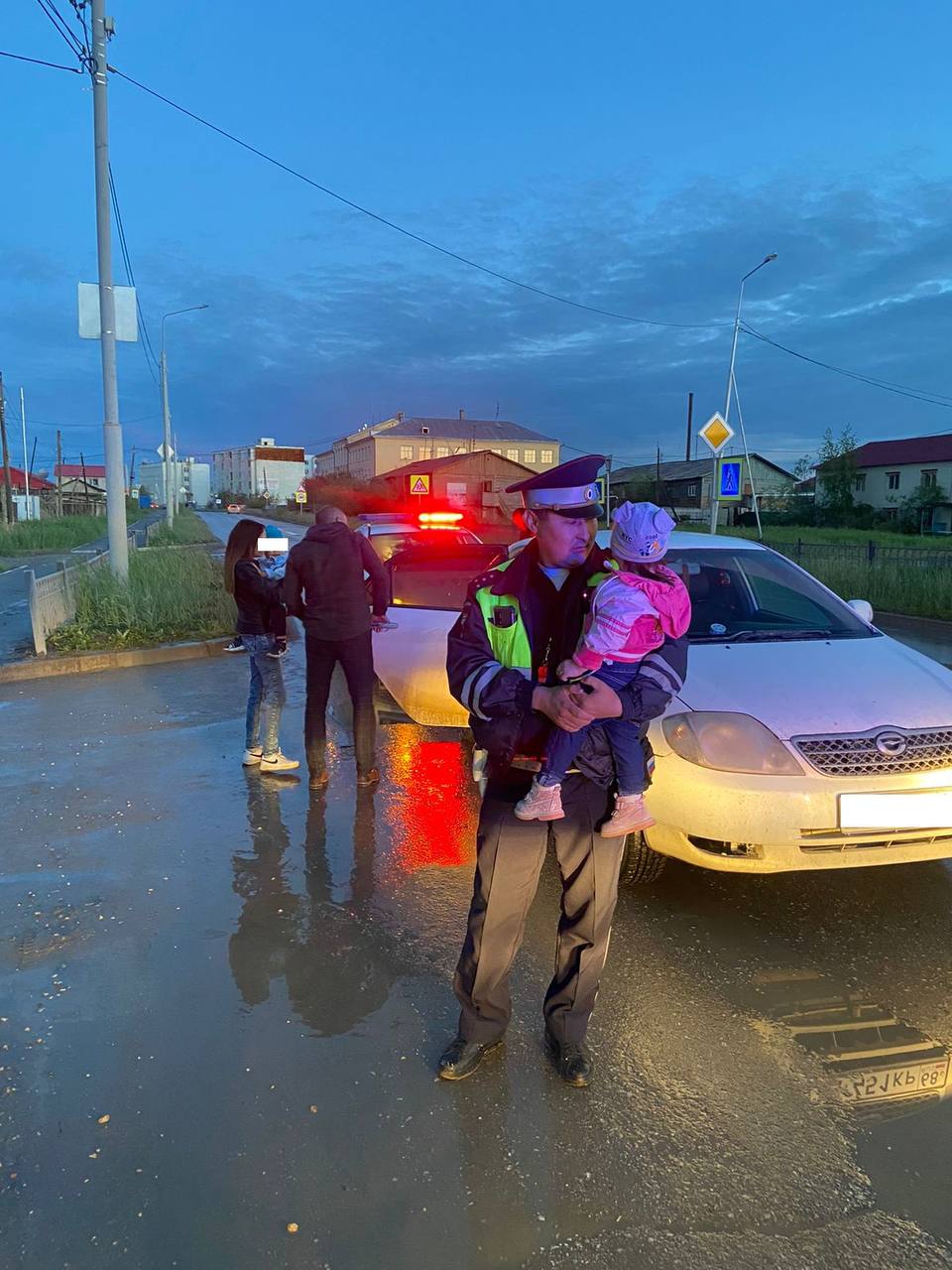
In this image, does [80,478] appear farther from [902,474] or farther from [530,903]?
[530,903]

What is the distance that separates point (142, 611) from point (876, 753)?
920cm

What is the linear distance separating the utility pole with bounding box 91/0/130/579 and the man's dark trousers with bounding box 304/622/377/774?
22.2ft

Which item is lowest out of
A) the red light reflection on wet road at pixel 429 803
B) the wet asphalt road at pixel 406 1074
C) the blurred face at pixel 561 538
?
the wet asphalt road at pixel 406 1074

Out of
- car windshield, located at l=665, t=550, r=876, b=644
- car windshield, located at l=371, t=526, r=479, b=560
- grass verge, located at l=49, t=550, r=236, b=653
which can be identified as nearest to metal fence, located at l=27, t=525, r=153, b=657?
grass verge, located at l=49, t=550, r=236, b=653

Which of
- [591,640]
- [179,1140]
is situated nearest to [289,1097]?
[179,1140]

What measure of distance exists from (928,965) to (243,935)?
8.92 feet

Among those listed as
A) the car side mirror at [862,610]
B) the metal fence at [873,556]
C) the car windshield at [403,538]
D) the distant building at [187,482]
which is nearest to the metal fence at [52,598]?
the car windshield at [403,538]

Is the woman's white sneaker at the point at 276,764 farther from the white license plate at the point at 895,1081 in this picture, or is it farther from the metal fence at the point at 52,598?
the metal fence at the point at 52,598

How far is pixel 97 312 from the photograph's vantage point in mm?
11180

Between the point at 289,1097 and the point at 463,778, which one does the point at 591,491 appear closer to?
the point at 289,1097

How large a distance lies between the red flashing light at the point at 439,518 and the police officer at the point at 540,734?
5.83 meters

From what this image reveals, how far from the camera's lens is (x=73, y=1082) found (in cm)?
265

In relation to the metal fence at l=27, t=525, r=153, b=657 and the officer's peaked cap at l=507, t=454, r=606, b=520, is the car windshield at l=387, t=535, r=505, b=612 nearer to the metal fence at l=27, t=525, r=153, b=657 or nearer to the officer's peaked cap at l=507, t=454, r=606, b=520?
the officer's peaked cap at l=507, t=454, r=606, b=520

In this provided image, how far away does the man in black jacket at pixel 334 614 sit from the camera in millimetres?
5211
